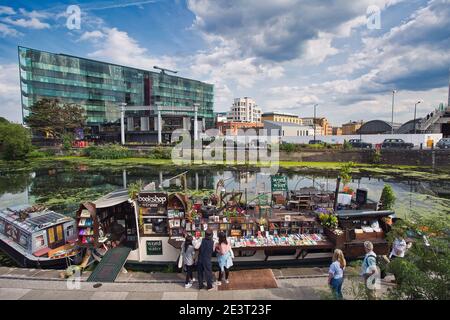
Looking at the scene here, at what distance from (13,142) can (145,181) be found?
3290 centimetres

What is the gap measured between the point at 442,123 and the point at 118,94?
86.9 m

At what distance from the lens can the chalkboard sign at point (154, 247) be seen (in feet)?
31.9

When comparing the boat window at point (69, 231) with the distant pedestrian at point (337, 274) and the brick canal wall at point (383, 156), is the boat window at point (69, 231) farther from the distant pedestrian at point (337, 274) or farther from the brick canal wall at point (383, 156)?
the brick canal wall at point (383, 156)

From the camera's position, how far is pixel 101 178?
108 feet

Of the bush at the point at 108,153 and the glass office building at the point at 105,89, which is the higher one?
the glass office building at the point at 105,89

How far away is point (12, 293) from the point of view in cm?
731

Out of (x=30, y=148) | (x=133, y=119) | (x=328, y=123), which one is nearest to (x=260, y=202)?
(x=30, y=148)

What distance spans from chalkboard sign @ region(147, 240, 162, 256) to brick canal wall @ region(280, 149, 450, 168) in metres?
39.3

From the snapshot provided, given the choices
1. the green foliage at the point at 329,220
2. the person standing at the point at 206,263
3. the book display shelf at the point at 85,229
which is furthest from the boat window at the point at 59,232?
the green foliage at the point at 329,220

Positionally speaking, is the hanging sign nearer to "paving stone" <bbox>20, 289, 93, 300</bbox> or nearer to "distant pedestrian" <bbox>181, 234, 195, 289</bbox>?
"distant pedestrian" <bbox>181, 234, 195, 289</bbox>

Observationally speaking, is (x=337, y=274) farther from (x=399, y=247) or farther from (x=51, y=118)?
(x=51, y=118)

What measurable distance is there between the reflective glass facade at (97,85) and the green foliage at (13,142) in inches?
1005
